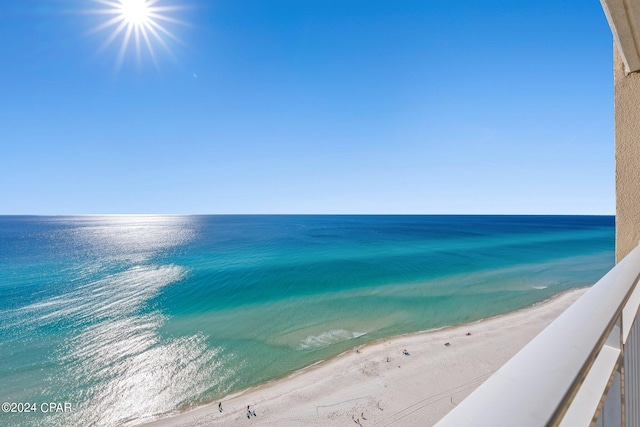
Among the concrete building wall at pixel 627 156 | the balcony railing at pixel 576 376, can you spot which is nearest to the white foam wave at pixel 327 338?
the concrete building wall at pixel 627 156

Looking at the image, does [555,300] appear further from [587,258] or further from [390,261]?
[587,258]

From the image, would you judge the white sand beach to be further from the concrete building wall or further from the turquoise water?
the concrete building wall

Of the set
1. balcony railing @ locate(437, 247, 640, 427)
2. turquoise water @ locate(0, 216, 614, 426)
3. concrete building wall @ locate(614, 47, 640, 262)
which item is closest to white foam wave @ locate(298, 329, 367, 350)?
turquoise water @ locate(0, 216, 614, 426)

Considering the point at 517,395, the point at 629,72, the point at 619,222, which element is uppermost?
the point at 629,72

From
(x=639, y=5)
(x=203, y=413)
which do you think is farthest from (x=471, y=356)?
(x=639, y=5)

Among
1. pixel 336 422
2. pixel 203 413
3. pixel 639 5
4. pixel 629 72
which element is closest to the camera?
pixel 639 5

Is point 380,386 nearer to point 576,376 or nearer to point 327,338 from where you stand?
point 327,338

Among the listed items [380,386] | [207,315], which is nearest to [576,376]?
[380,386]
